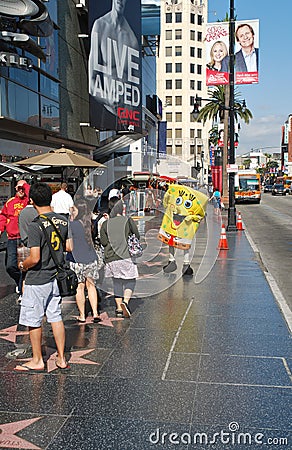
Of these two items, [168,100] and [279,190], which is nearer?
[279,190]

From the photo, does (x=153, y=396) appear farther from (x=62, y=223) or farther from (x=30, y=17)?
(x=30, y=17)

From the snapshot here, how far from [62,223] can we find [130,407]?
2062 mm

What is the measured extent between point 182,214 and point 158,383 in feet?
20.7

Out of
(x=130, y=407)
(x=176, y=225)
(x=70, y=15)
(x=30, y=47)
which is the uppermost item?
(x=70, y=15)

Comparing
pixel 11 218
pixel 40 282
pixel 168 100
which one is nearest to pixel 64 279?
pixel 40 282

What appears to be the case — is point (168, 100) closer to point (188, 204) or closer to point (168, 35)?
point (168, 35)

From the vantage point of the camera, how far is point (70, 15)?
28203 mm

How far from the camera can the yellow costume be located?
11.2 m

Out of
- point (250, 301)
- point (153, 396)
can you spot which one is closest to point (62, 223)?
point (153, 396)

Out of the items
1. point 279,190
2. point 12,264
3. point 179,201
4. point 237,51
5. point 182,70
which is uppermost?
point 182,70

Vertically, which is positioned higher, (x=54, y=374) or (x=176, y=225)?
(x=176, y=225)

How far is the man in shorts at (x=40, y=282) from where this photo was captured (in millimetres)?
5387

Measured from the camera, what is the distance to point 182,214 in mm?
11242

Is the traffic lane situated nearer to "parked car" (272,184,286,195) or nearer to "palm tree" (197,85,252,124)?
"palm tree" (197,85,252,124)
